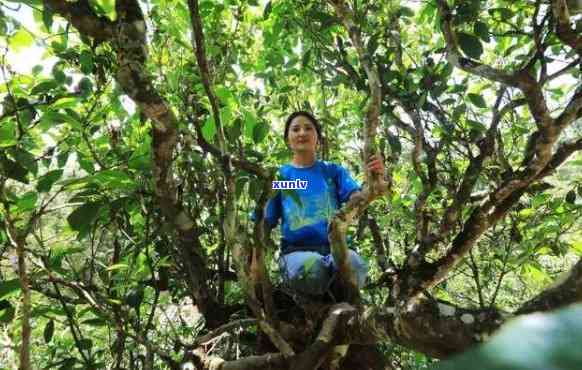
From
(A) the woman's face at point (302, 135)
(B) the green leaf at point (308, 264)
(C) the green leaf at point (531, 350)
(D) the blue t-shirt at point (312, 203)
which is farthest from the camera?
(A) the woman's face at point (302, 135)

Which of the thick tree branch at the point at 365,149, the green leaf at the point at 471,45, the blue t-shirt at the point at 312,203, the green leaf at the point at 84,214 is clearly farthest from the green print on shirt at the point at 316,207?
the green leaf at the point at 84,214

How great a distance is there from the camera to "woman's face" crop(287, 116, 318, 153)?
2.67 meters

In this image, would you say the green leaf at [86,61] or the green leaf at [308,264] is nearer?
the green leaf at [86,61]

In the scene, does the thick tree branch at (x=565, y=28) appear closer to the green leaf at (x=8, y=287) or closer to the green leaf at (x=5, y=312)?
the green leaf at (x=8, y=287)

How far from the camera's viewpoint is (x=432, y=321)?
1543mm

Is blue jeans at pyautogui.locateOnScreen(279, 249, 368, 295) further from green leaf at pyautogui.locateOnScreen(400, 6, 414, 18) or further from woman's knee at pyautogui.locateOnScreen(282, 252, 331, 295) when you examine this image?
green leaf at pyautogui.locateOnScreen(400, 6, 414, 18)

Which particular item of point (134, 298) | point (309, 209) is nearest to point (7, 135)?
point (134, 298)

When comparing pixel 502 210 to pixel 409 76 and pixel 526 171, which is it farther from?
pixel 409 76

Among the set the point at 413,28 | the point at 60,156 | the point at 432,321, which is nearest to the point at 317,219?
the point at 432,321

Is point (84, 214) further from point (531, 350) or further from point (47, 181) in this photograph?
point (531, 350)

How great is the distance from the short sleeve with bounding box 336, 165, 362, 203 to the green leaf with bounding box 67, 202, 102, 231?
140 cm

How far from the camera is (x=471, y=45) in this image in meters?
1.97

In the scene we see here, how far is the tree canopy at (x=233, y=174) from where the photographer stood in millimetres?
1506

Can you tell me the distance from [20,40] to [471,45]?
1.71 m
